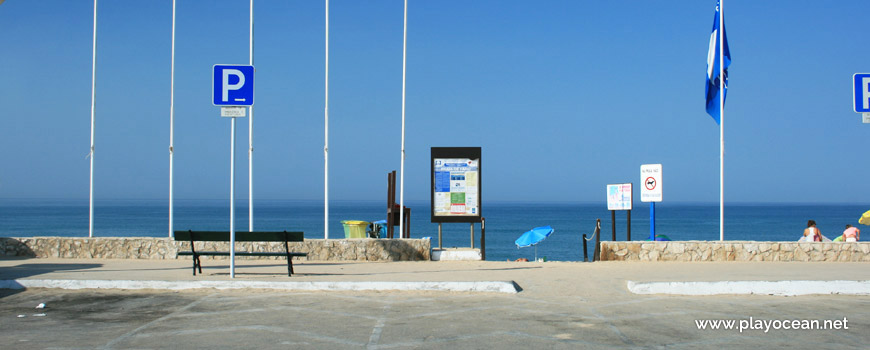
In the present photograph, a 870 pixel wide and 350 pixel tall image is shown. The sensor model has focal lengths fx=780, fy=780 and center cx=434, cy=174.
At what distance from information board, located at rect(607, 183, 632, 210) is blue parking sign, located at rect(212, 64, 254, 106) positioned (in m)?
10.5

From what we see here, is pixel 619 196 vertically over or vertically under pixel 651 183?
under

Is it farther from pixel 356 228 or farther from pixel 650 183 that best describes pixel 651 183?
pixel 356 228

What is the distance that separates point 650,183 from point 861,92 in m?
5.83

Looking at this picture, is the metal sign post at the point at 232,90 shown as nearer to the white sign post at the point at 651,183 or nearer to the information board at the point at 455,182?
the information board at the point at 455,182

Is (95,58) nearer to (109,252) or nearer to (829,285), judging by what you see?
(109,252)

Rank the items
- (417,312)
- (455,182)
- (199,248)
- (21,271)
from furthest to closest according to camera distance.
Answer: (455,182), (199,248), (21,271), (417,312)

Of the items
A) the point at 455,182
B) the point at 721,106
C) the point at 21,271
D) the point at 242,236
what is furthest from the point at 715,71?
the point at 21,271

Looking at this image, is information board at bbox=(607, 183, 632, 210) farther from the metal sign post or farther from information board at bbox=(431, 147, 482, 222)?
the metal sign post

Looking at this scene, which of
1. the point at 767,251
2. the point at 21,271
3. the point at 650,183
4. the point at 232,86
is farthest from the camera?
the point at 650,183

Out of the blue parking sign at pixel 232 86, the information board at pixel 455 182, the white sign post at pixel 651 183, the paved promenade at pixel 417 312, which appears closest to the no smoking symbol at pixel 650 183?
the white sign post at pixel 651 183

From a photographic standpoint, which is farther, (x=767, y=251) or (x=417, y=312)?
(x=767, y=251)

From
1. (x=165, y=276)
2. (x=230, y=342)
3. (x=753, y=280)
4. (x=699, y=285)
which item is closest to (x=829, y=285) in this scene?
(x=753, y=280)

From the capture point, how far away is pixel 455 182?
17.5m

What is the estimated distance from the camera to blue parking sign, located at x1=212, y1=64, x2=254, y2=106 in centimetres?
1212
